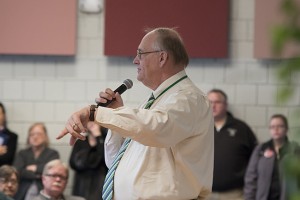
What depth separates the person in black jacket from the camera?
643cm

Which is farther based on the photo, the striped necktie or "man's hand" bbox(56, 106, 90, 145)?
the striped necktie

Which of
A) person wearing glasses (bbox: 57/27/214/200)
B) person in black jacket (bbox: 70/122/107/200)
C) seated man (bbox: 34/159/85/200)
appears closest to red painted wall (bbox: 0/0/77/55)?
person in black jacket (bbox: 70/122/107/200)

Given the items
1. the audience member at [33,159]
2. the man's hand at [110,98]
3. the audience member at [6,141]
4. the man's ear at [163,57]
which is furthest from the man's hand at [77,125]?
the audience member at [6,141]

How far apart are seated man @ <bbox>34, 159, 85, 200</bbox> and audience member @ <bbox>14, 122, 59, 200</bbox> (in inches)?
31.2

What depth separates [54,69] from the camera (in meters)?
7.02

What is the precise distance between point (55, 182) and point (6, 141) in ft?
4.82

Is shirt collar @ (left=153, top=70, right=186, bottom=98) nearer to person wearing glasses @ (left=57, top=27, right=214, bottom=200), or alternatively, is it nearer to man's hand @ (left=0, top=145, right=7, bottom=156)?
person wearing glasses @ (left=57, top=27, right=214, bottom=200)

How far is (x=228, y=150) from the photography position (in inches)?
249

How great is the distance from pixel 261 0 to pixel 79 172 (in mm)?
2335

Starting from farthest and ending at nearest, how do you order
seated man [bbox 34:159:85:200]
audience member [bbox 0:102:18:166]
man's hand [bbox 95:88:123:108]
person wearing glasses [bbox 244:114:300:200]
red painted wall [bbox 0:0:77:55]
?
red painted wall [bbox 0:0:77:55] → audience member [bbox 0:102:18:166] → person wearing glasses [bbox 244:114:300:200] → seated man [bbox 34:159:85:200] → man's hand [bbox 95:88:123:108]

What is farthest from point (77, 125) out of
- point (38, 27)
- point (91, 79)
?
point (38, 27)

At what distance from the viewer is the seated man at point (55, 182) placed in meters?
5.36

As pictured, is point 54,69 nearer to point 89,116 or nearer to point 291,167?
point 89,116

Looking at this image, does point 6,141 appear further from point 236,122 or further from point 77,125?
A: point 77,125
